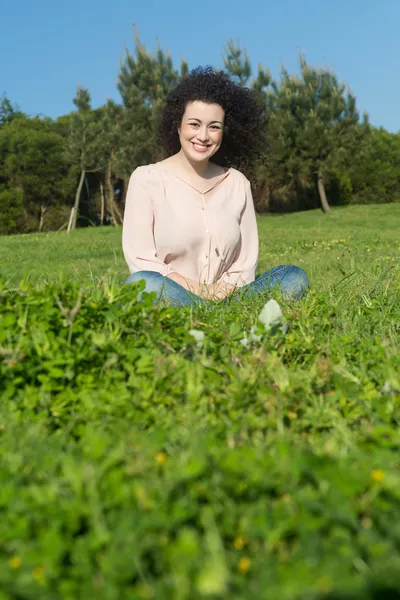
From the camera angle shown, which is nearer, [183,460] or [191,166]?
[183,460]

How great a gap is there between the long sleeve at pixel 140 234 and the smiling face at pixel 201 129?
45 cm

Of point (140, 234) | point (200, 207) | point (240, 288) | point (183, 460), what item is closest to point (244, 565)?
point (183, 460)

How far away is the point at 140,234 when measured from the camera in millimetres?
4477

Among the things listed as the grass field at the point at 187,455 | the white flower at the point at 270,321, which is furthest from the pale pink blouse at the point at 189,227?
the white flower at the point at 270,321

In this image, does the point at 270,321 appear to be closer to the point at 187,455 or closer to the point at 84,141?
the point at 187,455

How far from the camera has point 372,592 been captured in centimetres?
116

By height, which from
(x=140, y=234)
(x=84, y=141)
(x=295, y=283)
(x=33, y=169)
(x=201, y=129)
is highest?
(x=84, y=141)

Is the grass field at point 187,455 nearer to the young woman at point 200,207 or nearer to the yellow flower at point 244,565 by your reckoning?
the yellow flower at point 244,565

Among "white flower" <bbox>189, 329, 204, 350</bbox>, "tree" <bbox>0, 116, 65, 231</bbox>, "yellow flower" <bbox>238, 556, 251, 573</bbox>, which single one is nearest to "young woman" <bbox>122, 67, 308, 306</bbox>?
"white flower" <bbox>189, 329, 204, 350</bbox>

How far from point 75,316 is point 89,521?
1322mm

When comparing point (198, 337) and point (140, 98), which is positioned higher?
point (140, 98)

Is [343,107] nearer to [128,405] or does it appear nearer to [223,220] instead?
Result: [223,220]

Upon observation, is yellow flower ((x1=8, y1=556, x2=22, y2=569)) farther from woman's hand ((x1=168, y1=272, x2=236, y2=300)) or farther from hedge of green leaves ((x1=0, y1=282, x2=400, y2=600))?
woman's hand ((x1=168, y1=272, x2=236, y2=300))

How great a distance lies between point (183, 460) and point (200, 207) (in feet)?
10.9
